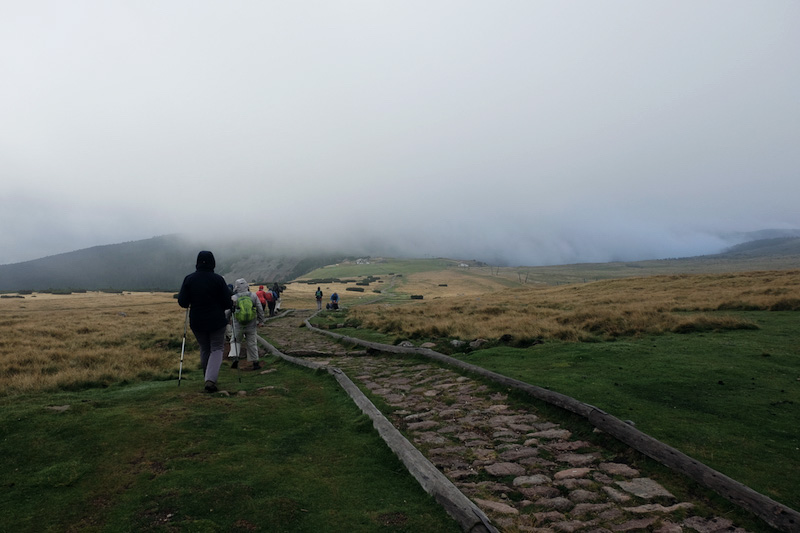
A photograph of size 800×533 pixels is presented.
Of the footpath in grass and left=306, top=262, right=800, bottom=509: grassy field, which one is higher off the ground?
the footpath in grass

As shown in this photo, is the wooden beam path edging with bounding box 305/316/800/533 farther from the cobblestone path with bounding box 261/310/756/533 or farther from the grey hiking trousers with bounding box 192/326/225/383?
the grey hiking trousers with bounding box 192/326/225/383

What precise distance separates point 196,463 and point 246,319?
25.0ft

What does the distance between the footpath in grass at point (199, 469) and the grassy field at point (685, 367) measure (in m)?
4.42

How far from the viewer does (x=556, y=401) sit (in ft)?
25.2

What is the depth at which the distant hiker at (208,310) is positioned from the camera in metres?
8.91

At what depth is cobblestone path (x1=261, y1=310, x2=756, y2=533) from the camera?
4312 mm

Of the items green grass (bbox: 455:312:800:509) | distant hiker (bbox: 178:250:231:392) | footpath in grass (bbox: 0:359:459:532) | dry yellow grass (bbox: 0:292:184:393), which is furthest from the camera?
dry yellow grass (bbox: 0:292:184:393)

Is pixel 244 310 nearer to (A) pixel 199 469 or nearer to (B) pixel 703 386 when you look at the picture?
(A) pixel 199 469

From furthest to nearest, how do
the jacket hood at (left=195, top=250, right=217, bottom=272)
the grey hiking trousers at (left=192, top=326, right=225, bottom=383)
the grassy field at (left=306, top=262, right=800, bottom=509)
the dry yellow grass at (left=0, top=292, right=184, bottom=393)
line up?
the dry yellow grass at (left=0, top=292, right=184, bottom=393) < the jacket hood at (left=195, top=250, right=217, bottom=272) < the grey hiking trousers at (left=192, top=326, right=225, bottom=383) < the grassy field at (left=306, top=262, right=800, bottom=509)

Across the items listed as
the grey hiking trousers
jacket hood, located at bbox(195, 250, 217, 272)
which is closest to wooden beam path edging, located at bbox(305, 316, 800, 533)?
the grey hiking trousers

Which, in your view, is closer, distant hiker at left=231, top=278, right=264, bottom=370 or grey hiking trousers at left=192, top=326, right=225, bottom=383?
grey hiking trousers at left=192, top=326, right=225, bottom=383

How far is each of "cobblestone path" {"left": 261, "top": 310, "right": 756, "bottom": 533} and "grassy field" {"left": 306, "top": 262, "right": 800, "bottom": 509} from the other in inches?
45.0

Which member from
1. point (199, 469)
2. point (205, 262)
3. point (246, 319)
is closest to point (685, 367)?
point (199, 469)

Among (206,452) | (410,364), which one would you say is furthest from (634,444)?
(410,364)
